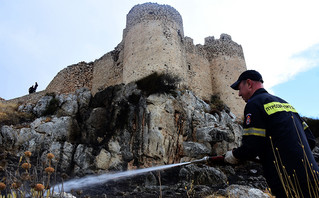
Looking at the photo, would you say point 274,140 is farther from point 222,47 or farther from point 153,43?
point 222,47

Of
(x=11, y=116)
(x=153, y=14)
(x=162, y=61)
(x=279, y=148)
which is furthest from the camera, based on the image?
(x=11, y=116)

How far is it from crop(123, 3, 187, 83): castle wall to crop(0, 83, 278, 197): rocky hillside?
3.24ft

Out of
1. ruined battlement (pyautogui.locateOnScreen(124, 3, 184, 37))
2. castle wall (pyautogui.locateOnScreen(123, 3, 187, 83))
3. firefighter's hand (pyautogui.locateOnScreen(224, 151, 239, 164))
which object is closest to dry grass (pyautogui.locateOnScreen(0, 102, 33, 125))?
castle wall (pyautogui.locateOnScreen(123, 3, 187, 83))

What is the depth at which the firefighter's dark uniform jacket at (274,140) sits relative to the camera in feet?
7.84

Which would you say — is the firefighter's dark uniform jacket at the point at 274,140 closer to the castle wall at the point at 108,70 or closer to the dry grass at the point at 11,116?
the castle wall at the point at 108,70

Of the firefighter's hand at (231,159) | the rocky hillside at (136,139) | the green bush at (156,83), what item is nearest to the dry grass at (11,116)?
the rocky hillside at (136,139)

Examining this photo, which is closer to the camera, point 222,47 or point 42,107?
point 42,107

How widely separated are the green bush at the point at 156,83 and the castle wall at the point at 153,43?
22cm

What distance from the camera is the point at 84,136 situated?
435 inches

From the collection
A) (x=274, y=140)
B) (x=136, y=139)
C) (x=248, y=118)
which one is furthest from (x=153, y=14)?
(x=274, y=140)

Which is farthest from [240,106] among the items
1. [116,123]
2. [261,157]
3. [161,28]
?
[261,157]

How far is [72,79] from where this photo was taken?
16562mm

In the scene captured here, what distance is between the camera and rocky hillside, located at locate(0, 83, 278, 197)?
8.37 metres

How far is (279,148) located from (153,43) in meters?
9.82
